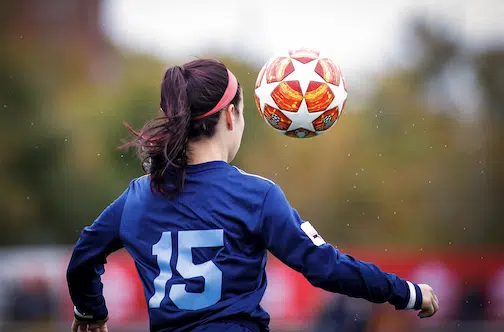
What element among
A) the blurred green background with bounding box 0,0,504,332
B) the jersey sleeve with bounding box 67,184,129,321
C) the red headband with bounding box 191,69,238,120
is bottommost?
the blurred green background with bounding box 0,0,504,332

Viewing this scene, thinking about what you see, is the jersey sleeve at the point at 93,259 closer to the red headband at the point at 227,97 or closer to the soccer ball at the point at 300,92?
the red headband at the point at 227,97

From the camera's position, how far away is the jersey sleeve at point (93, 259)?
3.34m

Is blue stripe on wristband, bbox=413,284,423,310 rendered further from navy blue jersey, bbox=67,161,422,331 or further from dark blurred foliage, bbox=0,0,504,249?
dark blurred foliage, bbox=0,0,504,249

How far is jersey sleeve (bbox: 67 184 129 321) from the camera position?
3344 mm

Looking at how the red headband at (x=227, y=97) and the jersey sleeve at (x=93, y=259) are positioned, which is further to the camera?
the jersey sleeve at (x=93, y=259)

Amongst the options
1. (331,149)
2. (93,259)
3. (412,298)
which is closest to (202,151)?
(93,259)

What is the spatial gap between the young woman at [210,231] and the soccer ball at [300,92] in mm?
1274

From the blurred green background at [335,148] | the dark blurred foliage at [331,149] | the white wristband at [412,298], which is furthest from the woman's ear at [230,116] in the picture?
the dark blurred foliage at [331,149]

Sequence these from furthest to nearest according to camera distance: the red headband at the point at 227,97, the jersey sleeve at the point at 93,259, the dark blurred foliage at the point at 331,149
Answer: the dark blurred foliage at the point at 331,149
the jersey sleeve at the point at 93,259
the red headband at the point at 227,97

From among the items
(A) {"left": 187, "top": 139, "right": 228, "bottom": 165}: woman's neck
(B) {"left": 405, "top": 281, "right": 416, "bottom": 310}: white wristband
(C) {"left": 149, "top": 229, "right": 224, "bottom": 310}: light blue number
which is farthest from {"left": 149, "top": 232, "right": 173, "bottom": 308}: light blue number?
(B) {"left": 405, "top": 281, "right": 416, "bottom": 310}: white wristband

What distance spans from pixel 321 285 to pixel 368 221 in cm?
3045

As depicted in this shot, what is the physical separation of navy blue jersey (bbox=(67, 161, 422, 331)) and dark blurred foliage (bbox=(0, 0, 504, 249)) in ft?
79.7

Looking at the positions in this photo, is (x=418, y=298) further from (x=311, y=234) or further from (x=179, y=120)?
(x=179, y=120)

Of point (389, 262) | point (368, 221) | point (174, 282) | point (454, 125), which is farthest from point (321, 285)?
point (454, 125)
